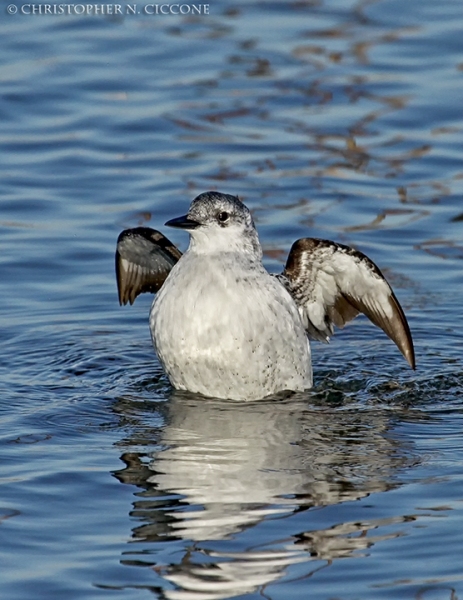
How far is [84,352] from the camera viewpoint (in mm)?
9062

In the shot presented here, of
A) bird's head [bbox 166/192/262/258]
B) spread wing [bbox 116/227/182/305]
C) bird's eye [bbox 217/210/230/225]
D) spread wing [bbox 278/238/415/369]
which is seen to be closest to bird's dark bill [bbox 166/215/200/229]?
bird's head [bbox 166/192/262/258]

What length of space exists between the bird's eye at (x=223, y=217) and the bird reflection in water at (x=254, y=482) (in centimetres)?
101

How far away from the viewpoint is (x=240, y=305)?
7.90 m

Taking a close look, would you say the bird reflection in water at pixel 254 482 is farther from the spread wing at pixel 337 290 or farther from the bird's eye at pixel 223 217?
the bird's eye at pixel 223 217

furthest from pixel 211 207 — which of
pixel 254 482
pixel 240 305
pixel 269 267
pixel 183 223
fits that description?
pixel 269 267

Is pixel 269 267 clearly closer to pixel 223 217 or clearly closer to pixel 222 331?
pixel 223 217

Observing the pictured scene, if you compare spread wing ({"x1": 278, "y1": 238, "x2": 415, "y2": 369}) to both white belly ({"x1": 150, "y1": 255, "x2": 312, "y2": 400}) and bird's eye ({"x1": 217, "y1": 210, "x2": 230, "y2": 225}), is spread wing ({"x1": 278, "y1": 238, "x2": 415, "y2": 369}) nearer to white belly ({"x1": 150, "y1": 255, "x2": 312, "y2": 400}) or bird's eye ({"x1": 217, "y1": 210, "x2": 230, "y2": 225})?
white belly ({"x1": 150, "y1": 255, "x2": 312, "y2": 400})

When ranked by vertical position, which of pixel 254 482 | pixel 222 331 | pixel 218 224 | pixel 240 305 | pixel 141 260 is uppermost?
pixel 218 224

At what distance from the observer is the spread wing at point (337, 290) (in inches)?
334

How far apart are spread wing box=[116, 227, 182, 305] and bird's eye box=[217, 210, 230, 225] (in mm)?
833

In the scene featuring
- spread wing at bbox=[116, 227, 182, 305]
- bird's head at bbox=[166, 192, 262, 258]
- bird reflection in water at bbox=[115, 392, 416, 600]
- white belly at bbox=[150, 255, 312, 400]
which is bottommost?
bird reflection in water at bbox=[115, 392, 416, 600]

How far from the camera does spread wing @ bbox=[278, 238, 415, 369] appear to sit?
8477mm

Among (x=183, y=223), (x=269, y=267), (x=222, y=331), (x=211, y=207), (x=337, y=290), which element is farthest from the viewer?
(x=269, y=267)

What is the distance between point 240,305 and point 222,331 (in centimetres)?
18
